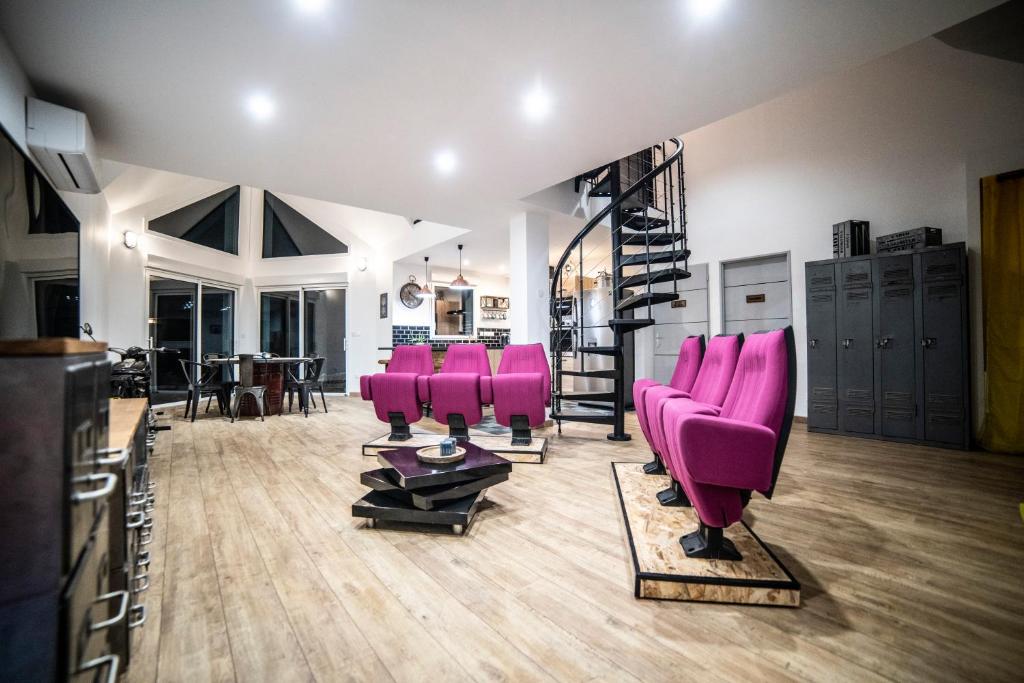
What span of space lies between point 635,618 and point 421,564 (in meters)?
0.94

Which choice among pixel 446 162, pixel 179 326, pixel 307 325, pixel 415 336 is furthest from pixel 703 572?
pixel 307 325

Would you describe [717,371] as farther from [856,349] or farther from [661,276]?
[856,349]

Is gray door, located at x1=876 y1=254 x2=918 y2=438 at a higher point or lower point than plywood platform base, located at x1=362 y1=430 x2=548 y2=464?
higher

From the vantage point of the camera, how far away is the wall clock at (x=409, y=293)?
29.3 feet

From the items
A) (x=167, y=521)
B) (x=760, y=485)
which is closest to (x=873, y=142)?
(x=760, y=485)

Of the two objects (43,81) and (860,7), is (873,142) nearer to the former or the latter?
(860,7)

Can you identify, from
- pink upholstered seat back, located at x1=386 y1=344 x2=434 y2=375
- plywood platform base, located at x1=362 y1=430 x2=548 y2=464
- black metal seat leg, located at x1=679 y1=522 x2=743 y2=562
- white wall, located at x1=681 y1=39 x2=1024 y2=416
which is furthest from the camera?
pink upholstered seat back, located at x1=386 y1=344 x2=434 y2=375

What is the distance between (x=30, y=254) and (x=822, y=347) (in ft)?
22.7

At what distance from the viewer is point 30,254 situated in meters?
2.55

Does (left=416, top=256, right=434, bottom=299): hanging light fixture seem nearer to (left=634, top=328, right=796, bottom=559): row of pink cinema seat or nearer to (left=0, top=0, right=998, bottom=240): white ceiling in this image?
(left=0, top=0, right=998, bottom=240): white ceiling

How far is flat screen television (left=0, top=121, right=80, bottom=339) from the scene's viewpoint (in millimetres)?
2256

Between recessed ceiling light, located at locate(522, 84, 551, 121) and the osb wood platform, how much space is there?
2981 mm

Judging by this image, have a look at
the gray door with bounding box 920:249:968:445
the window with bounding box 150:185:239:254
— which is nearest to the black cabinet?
the gray door with bounding box 920:249:968:445

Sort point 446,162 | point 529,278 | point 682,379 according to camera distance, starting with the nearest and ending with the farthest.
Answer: point 682,379, point 446,162, point 529,278
